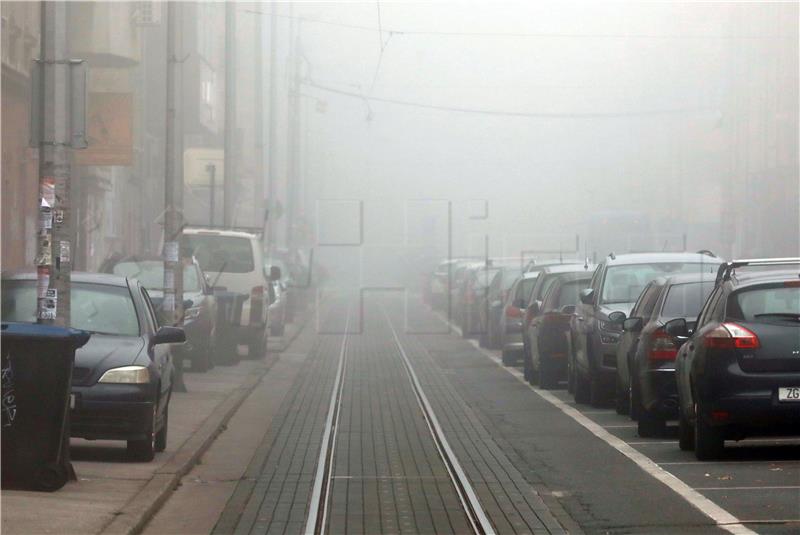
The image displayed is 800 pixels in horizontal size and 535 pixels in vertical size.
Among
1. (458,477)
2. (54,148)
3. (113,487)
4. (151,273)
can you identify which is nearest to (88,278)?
(54,148)

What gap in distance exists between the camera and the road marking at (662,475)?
955cm

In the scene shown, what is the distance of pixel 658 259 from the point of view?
65.8 ft

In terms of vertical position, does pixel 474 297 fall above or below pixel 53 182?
below

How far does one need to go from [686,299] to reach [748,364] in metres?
3.40

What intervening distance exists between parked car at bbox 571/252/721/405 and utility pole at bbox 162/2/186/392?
218 inches

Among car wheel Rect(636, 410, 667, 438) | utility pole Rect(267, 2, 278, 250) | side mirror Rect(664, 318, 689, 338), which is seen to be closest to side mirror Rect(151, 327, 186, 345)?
side mirror Rect(664, 318, 689, 338)

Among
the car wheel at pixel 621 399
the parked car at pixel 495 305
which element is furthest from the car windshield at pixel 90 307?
the parked car at pixel 495 305

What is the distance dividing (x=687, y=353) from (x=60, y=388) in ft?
16.8

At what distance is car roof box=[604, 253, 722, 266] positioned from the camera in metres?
19.8

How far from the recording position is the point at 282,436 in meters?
15.9

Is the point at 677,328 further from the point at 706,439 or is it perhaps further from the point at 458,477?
the point at 458,477

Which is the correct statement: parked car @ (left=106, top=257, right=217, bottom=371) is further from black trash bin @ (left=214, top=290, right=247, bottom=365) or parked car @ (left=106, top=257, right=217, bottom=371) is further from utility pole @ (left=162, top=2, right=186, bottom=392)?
utility pole @ (left=162, top=2, right=186, bottom=392)

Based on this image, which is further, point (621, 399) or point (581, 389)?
point (581, 389)

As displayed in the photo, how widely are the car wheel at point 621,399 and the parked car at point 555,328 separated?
147 inches
